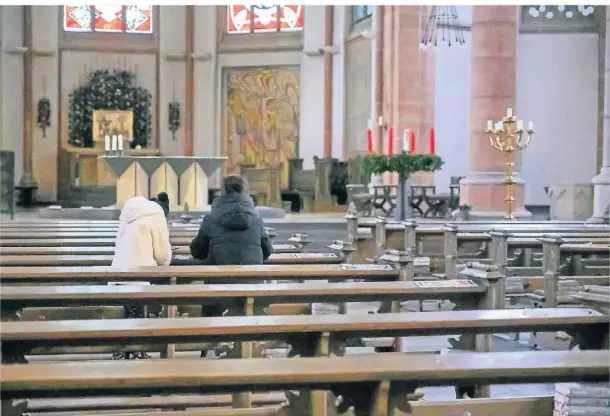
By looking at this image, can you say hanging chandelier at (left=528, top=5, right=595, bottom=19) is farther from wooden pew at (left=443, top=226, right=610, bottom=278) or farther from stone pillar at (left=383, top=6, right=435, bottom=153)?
wooden pew at (left=443, top=226, right=610, bottom=278)

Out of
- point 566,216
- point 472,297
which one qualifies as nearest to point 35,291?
point 472,297

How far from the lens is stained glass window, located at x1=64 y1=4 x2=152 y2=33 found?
24.1 metres

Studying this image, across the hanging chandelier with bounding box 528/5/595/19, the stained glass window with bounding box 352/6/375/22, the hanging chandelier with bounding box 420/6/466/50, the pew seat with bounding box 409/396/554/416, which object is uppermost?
the stained glass window with bounding box 352/6/375/22

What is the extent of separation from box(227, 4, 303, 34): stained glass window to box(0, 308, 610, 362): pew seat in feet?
68.5

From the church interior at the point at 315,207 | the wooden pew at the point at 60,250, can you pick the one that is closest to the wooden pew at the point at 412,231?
the church interior at the point at 315,207

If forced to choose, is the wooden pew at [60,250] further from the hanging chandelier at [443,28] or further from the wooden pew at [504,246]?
the hanging chandelier at [443,28]

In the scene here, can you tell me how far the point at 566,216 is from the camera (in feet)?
50.8

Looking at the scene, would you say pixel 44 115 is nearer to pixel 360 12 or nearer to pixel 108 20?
pixel 108 20

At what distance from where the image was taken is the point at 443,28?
57.0 feet

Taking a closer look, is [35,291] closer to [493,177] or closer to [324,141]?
[493,177]

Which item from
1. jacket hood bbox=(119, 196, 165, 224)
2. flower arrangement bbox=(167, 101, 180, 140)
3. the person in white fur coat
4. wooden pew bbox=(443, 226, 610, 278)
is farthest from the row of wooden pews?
flower arrangement bbox=(167, 101, 180, 140)

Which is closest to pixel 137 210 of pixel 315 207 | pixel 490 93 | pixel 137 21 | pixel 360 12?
pixel 490 93

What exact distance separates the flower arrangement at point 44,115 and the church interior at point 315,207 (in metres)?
0.07

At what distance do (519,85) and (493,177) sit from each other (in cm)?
545
